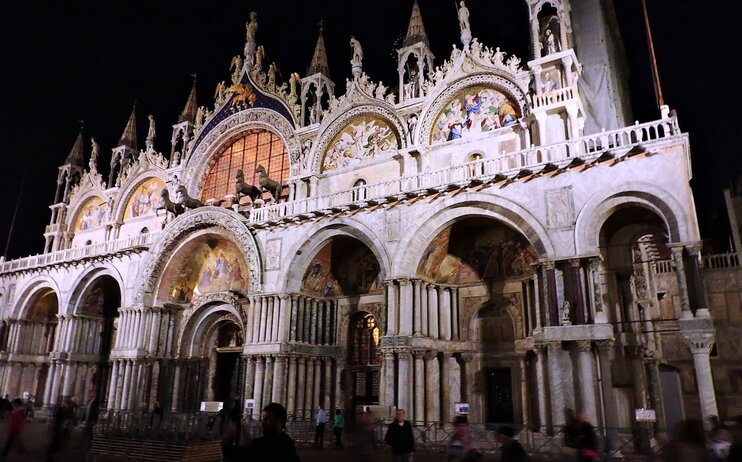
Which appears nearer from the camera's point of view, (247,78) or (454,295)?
(454,295)

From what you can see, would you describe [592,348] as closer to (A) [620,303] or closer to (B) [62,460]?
(A) [620,303]

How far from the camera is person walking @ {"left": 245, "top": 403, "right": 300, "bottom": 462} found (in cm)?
402

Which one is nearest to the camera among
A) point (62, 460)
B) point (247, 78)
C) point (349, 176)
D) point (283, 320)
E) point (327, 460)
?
point (62, 460)

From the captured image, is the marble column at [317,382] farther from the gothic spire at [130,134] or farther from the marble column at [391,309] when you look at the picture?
the gothic spire at [130,134]

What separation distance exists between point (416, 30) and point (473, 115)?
16.9 feet

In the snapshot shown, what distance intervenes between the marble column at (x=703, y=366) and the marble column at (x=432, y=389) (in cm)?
705

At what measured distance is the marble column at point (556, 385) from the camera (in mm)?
13570

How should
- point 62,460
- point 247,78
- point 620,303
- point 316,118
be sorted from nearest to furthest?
point 62,460
point 620,303
point 316,118
point 247,78

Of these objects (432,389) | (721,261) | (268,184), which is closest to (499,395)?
(432,389)

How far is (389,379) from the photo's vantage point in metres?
16.3

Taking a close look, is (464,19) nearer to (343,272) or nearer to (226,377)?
(343,272)

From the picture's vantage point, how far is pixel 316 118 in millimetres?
23812

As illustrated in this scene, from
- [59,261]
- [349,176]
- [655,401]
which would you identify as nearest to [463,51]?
[349,176]

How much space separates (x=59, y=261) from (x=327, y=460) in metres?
21.3
